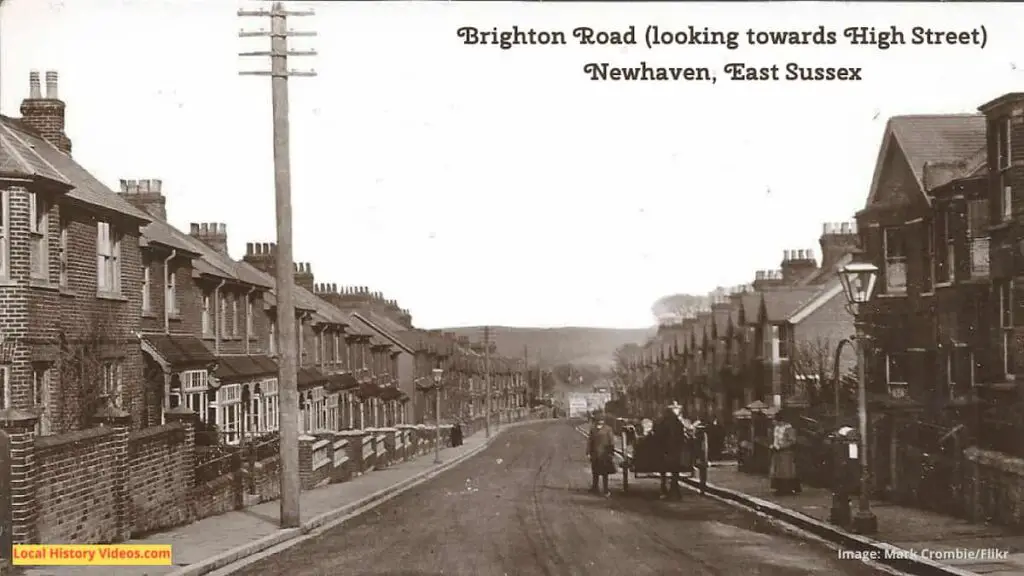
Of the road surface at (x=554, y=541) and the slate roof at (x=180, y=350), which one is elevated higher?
the slate roof at (x=180, y=350)

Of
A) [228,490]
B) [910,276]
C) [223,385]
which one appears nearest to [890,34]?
[228,490]

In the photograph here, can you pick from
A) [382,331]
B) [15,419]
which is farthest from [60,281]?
[382,331]

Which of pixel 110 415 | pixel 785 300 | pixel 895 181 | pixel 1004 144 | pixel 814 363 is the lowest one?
pixel 814 363

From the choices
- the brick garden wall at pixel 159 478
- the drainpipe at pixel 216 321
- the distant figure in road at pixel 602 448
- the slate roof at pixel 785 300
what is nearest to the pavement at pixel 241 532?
the brick garden wall at pixel 159 478

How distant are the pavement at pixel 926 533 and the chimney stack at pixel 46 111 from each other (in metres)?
17.0

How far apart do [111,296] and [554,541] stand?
1173 centimetres

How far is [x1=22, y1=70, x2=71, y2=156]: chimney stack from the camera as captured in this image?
2561 cm

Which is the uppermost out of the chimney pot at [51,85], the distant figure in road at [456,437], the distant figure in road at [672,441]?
the chimney pot at [51,85]

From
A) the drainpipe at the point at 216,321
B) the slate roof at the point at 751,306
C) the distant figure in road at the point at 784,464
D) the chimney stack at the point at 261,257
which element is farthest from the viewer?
the slate roof at the point at 751,306

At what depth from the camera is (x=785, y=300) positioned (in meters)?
51.0

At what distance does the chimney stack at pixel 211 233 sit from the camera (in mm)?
41594

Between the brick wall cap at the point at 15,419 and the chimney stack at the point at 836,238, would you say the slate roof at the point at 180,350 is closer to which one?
the brick wall cap at the point at 15,419

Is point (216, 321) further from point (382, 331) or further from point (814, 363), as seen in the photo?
point (382, 331)

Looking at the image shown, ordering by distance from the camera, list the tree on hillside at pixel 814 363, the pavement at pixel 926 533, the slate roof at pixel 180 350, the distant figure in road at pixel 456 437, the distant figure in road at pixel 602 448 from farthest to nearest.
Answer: the distant figure in road at pixel 456 437 → the tree on hillside at pixel 814 363 → the slate roof at pixel 180 350 → the distant figure in road at pixel 602 448 → the pavement at pixel 926 533
